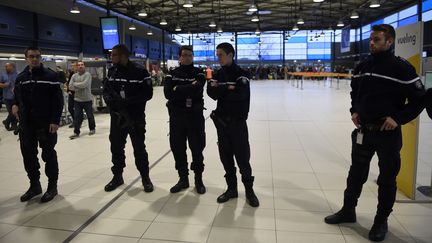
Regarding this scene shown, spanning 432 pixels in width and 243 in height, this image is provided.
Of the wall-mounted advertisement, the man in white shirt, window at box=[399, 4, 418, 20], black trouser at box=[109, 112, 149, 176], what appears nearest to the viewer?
black trouser at box=[109, 112, 149, 176]

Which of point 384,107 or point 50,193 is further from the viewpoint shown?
point 50,193

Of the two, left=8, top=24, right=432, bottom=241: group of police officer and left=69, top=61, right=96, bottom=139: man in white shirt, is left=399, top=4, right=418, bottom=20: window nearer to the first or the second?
left=69, top=61, right=96, bottom=139: man in white shirt

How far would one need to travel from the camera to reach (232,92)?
3.13m

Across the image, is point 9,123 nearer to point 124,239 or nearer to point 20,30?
point 124,239

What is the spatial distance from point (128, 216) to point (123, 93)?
1229 millimetres

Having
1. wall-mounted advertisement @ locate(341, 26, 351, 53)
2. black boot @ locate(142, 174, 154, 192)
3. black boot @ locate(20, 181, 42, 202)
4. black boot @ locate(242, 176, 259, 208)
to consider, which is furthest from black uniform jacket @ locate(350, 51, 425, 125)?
wall-mounted advertisement @ locate(341, 26, 351, 53)

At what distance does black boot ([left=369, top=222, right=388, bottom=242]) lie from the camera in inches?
102

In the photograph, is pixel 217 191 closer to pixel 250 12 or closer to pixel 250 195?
pixel 250 195

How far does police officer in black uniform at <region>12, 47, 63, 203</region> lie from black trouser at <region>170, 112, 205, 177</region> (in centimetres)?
117

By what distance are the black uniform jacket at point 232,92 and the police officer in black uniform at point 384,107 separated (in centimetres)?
97

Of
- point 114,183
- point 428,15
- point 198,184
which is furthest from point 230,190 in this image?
point 428,15

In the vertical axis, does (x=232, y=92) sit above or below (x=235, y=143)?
above

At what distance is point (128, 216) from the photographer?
311cm

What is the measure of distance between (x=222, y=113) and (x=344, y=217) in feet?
4.49
